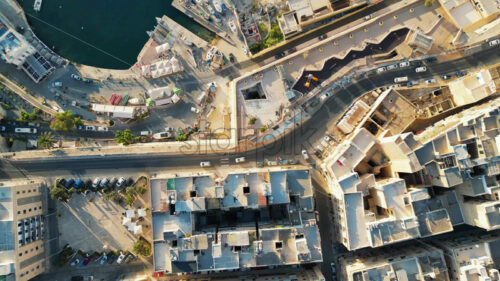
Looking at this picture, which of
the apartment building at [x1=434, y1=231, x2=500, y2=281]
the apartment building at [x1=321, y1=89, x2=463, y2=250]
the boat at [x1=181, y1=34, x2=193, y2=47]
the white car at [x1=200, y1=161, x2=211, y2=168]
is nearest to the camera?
the apartment building at [x1=434, y1=231, x2=500, y2=281]

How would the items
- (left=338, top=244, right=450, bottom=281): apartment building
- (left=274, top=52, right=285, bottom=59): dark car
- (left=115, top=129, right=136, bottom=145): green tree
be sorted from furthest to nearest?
(left=274, top=52, right=285, bottom=59): dark car
(left=115, top=129, right=136, bottom=145): green tree
(left=338, top=244, right=450, bottom=281): apartment building

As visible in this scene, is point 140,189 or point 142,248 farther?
point 140,189

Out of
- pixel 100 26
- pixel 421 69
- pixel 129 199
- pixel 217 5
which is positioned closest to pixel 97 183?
pixel 129 199

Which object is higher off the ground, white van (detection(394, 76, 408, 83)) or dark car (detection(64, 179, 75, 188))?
white van (detection(394, 76, 408, 83))

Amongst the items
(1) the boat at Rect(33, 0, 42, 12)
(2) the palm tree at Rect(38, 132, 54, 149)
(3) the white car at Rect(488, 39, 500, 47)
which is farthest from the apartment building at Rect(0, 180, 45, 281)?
(3) the white car at Rect(488, 39, 500, 47)

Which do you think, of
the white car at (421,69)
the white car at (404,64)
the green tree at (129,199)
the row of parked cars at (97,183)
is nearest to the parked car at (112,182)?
the row of parked cars at (97,183)

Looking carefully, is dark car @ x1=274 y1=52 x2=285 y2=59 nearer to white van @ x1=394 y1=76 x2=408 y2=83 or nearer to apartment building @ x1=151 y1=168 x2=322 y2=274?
white van @ x1=394 y1=76 x2=408 y2=83

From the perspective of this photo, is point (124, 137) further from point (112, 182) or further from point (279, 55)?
point (279, 55)
